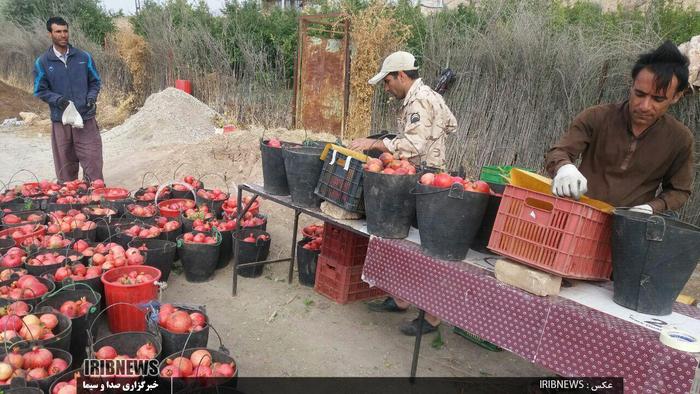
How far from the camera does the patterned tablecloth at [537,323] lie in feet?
6.48

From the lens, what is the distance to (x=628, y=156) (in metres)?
2.86

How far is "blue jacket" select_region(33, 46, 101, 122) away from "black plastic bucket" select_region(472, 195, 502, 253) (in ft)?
19.2

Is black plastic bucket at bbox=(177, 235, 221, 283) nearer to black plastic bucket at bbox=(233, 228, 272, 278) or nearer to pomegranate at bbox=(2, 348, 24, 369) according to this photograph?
black plastic bucket at bbox=(233, 228, 272, 278)

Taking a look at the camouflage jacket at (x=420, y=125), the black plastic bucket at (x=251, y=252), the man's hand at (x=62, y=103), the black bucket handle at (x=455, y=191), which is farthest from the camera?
the man's hand at (x=62, y=103)

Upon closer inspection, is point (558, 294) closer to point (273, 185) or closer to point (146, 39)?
point (273, 185)

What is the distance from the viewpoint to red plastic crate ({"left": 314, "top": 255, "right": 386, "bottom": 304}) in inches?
179

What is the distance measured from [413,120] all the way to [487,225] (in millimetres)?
1176

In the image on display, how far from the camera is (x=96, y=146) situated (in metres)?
6.91

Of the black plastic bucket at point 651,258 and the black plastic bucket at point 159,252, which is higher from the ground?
the black plastic bucket at point 651,258

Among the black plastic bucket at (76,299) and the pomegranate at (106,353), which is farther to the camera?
the black plastic bucket at (76,299)

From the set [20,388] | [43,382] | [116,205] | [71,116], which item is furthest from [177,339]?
[71,116]

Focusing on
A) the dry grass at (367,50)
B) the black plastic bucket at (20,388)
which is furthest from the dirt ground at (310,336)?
the dry grass at (367,50)

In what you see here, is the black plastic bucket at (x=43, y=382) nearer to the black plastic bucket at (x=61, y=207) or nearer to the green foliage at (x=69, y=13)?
the black plastic bucket at (x=61, y=207)

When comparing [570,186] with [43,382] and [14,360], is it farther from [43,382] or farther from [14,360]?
[14,360]
